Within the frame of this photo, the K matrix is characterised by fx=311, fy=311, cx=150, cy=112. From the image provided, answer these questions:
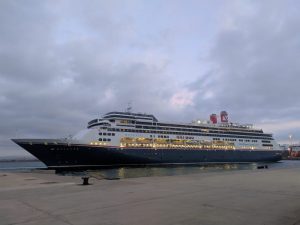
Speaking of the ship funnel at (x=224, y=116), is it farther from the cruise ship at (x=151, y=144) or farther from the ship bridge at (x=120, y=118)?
the ship bridge at (x=120, y=118)

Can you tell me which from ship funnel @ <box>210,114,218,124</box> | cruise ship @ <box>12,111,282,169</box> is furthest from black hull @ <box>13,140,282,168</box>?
A: ship funnel @ <box>210,114,218,124</box>

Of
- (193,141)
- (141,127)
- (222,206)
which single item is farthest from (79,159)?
(222,206)

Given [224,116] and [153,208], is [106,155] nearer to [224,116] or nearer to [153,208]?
[224,116]

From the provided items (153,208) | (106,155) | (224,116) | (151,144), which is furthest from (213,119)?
(153,208)

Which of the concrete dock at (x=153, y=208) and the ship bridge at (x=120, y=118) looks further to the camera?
the ship bridge at (x=120, y=118)

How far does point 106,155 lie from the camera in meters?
60.5

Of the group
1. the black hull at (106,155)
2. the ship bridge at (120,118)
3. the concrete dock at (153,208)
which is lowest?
the concrete dock at (153,208)

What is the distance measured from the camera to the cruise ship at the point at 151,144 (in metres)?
57.4

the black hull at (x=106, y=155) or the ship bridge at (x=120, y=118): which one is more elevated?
the ship bridge at (x=120, y=118)

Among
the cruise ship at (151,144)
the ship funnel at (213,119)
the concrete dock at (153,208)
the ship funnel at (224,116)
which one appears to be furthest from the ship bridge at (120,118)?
the concrete dock at (153,208)

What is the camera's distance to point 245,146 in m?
91.7

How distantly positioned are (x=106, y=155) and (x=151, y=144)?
41.9 ft

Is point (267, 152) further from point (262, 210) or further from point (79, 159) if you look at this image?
point (262, 210)

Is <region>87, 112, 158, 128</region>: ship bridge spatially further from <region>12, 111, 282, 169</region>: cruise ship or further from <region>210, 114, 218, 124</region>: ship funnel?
<region>210, 114, 218, 124</region>: ship funnel
